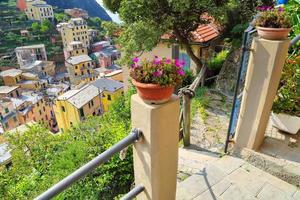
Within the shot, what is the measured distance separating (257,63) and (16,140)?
33.2 ft

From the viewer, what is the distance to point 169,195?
192 cm

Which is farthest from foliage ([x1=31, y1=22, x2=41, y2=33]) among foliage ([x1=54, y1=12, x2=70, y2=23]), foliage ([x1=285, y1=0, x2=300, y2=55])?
foliage ([x1=285, y1=0, x2=300, y2=55])

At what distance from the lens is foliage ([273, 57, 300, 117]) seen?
3004 mm

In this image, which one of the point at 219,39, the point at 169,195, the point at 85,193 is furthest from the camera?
the point at 219,39

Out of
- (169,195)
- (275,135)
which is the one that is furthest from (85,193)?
(275,135)

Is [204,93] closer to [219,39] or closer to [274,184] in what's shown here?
[219,39]

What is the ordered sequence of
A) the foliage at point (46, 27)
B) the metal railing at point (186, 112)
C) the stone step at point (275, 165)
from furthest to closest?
1. the foliage at point (46, 27)
2. the metal railing at point (186, 112)
3. the stone step at point (275, 165)

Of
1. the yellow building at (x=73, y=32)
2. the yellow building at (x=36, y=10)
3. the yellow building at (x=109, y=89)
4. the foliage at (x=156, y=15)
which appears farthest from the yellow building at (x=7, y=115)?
the yellow building at (x=36, y=10)

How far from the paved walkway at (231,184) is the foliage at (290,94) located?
92 cm

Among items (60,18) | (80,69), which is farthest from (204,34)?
(60,18)

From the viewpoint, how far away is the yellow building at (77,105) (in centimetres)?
2122

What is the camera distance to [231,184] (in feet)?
8.20

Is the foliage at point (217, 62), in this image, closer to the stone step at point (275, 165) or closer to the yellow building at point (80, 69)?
the stone step at point (275, 165)

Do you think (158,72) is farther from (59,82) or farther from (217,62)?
(59,82)
